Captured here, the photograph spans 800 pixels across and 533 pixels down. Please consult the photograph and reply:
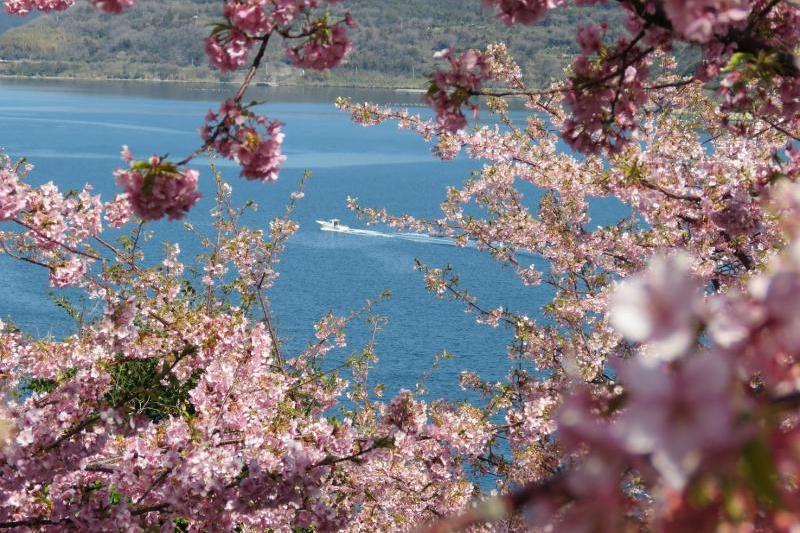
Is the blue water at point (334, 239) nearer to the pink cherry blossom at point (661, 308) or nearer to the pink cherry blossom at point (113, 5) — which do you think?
the pink cherry blossom at point (113, 5)

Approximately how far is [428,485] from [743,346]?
20.0ft

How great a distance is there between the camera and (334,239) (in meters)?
36.3

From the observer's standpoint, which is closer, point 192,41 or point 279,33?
point 279,33

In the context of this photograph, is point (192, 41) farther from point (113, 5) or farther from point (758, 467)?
point (758, 467)

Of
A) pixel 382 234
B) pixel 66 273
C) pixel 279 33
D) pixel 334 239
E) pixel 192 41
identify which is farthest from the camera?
pixel 192 41

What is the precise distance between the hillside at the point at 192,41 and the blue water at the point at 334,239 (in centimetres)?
4315

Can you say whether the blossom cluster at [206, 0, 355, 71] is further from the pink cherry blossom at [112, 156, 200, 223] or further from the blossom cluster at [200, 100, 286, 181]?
the pink cherry blossom at [112, 156, 200, 223]

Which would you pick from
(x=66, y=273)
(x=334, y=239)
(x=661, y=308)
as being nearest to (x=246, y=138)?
(x=661, y=308)

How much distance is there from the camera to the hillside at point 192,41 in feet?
424

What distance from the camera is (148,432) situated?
4.39 m

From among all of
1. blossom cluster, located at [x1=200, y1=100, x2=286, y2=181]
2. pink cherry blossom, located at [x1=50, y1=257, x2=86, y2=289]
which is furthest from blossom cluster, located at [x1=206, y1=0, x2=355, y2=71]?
pink cherry blossom, located at [x1=50, y1=257, x2=86, y2=289]

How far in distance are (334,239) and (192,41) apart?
13005 cm

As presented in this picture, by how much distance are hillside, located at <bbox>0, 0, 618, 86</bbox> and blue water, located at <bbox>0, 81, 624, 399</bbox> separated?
43148mm

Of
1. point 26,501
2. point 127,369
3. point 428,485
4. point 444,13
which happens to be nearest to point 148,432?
point 26,501
